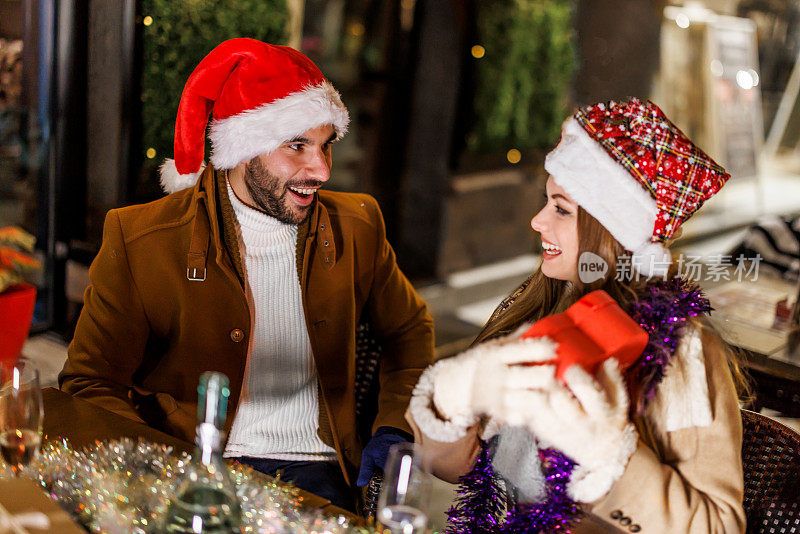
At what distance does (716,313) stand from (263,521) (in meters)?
1.14

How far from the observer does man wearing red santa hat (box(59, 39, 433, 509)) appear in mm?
2045

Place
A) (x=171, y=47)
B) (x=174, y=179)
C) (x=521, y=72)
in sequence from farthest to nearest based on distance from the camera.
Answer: (x=521, y=72) → (x=171, y=47) → (x=174, y=179)

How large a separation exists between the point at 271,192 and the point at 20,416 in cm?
98

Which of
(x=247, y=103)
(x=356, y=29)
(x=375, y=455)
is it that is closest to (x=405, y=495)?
(x=375, y=455)

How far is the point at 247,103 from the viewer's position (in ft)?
6.88

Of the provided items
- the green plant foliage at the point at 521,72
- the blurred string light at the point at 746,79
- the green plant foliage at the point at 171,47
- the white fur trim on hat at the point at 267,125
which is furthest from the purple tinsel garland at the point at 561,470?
the blurred string light at the point at 746,79

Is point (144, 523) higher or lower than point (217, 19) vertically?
lower

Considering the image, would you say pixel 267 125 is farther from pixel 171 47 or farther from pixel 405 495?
pixel 171 47

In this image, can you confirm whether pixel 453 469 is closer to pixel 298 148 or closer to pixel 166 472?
pixel 166 472


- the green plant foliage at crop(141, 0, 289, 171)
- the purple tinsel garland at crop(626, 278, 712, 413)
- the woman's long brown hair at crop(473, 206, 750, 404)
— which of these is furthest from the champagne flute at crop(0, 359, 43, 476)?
the green plant foliage at crop(141, 0, 289, 171)

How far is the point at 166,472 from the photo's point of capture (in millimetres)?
1463

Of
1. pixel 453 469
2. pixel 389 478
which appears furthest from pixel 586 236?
pixel 389 478

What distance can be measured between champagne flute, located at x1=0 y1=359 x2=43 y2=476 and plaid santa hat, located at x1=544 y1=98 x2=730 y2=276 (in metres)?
1.21

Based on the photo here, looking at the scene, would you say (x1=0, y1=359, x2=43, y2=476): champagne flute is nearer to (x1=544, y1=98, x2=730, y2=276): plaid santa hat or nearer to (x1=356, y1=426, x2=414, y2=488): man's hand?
(x1=356, y1=426, x2=414, y2=488): man's hand
